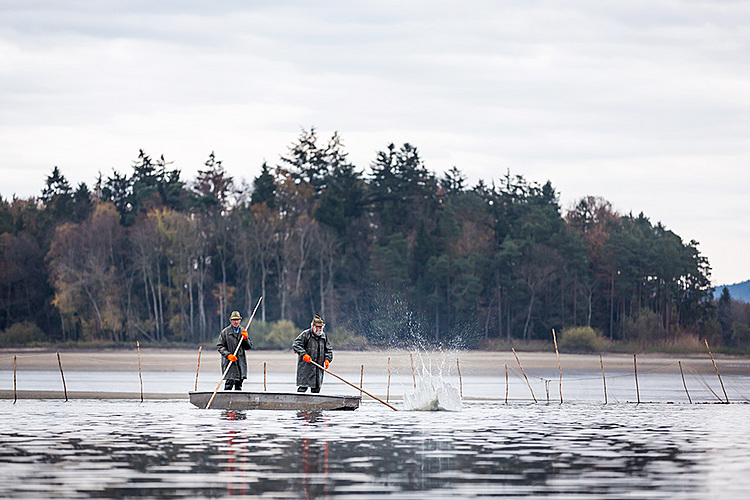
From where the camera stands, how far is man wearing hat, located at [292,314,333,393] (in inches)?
884

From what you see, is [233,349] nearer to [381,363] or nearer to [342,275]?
[381,363]

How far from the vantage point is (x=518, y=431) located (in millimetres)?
18000

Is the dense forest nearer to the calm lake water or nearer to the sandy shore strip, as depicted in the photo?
the sandy shore strip

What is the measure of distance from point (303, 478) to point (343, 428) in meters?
6.15

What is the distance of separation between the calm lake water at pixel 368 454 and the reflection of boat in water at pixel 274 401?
259 millimetres

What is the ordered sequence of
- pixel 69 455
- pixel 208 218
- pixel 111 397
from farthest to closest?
pixel 208 218, pixel 111 397, pixel 69 455

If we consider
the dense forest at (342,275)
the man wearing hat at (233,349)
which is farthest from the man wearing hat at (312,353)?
the dense forest at (342,275)

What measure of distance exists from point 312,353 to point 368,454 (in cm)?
821

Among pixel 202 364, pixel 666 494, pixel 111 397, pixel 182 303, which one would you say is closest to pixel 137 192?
pixel 182 303

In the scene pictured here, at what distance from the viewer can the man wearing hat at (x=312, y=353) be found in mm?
22453

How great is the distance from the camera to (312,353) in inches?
889

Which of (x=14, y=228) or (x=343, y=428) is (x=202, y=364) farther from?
(x=14, y=228)

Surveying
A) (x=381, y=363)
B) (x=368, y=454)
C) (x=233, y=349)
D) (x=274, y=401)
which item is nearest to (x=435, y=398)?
(x=274, y=401)

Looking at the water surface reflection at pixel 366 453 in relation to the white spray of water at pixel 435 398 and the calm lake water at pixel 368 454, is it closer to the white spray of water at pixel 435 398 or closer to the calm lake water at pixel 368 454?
the calm lake water at pixel 368 454
